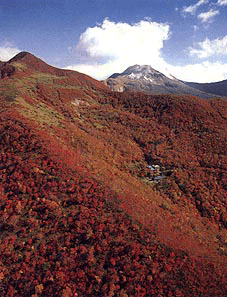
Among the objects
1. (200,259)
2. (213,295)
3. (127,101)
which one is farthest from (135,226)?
(127,101)

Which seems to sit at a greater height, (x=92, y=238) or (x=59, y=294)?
(x=92, y=238)

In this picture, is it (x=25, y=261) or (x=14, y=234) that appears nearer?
(x=25, y=261)

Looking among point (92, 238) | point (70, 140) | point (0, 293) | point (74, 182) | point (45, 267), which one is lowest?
point (0, 293)

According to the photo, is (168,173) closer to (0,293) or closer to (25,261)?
(25,261)

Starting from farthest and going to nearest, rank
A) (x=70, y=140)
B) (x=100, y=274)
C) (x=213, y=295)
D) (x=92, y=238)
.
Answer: (x=70, y=140), (x=92, y=238), (x=100, y=274), (x=213, y=295)

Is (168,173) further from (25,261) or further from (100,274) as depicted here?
(25,261)

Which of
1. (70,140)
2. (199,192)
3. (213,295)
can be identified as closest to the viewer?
(213,295)

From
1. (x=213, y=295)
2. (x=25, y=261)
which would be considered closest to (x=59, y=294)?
(x=25, y=261)
